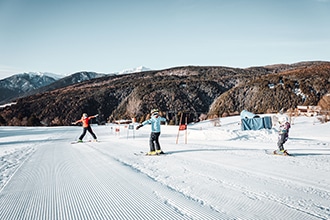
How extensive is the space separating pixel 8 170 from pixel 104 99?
216 ft

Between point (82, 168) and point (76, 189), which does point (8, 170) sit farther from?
point (76, 189)

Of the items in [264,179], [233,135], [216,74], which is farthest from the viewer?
[216,74]

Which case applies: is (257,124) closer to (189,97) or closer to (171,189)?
(171,189)

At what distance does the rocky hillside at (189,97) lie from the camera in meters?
47.3

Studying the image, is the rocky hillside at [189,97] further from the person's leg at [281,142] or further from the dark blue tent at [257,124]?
the person's leg at [281,142]

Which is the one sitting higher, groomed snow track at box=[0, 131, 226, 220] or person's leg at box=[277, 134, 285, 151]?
person's leg at box=[277, 134, 285, 151]

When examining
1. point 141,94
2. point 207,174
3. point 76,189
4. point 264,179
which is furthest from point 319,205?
point 141,94

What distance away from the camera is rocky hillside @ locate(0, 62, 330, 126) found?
47312mm

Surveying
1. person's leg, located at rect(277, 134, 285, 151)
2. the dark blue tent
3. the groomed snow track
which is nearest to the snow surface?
the groomed snow track

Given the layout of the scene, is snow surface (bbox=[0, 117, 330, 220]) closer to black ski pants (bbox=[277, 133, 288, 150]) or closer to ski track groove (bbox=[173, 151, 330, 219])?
ski track groove (bbox=[173, 151, 330, 219])

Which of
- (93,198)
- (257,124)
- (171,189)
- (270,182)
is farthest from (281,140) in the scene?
(257,124)

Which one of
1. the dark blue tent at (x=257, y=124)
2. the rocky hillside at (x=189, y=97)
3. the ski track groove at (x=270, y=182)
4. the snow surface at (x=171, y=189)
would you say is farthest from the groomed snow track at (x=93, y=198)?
the rocky hillside at (x=189, y=97)

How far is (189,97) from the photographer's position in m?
64.6

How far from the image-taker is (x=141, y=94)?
6725cm
